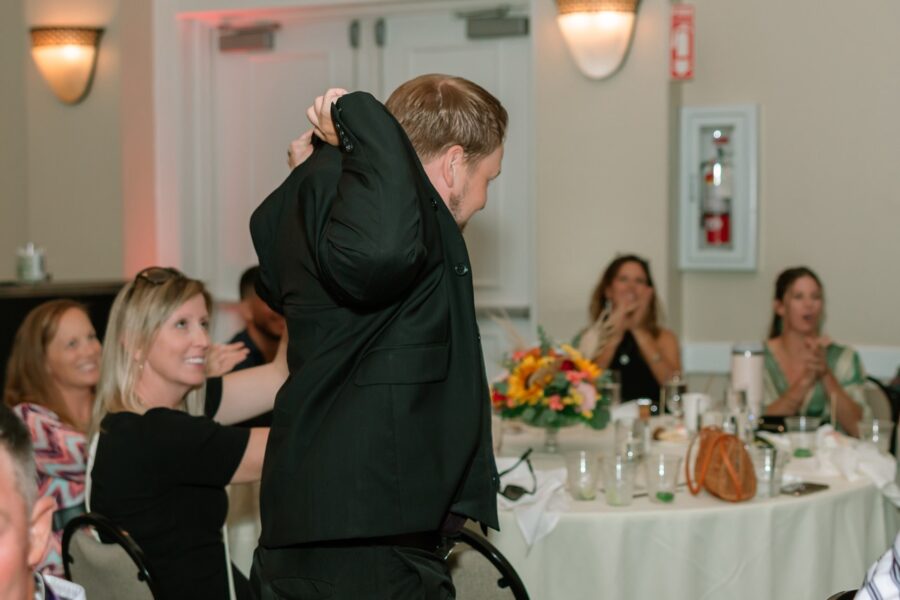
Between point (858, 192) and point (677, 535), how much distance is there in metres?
2.91

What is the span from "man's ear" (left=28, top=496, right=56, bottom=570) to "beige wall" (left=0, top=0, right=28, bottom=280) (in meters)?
5.48

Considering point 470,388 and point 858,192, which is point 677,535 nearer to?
point 470,388

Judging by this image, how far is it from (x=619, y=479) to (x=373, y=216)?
164 centimetres

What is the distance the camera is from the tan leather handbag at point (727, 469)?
3170mm

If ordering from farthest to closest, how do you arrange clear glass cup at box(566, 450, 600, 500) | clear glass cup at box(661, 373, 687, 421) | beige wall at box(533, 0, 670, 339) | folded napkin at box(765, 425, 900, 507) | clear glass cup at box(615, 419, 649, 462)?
beige wall at box(533, 0, 670, 339) < clear glass cup at box(661, 373, 687, 421) < clear glass cup at box(615, 419, 649, 462) < folded napkin at box(765, 425, 900, 507) < clear glass cup at box(566, 450, 600, 500)

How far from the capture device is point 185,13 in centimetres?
618

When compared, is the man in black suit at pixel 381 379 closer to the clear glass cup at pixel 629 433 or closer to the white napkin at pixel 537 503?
the white napkin at pixel 537 503

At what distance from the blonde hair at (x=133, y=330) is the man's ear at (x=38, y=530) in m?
1.30

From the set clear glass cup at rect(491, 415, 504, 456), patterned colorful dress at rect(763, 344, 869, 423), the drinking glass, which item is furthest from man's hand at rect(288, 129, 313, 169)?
patterned colorful dress at rect(763, 344, 869, 423)

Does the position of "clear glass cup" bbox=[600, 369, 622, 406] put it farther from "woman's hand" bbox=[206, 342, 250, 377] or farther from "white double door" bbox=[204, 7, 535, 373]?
"white double door" bbox=[204, 7, 535, 373]

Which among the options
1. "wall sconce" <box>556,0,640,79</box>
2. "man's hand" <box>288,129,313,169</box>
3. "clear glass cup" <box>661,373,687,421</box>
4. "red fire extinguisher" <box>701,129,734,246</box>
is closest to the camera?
"man's hand" <box>288,129,313,169</box>

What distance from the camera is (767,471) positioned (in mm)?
3242

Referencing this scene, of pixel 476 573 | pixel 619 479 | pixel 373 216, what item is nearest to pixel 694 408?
pixel 619 479

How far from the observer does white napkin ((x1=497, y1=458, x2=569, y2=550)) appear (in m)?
3.14
